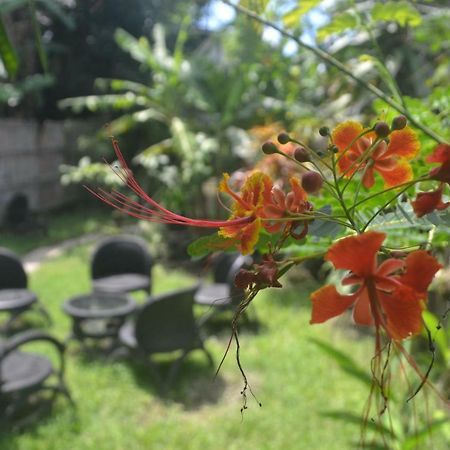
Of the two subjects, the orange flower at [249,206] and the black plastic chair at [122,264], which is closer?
the orange flower at [249,206]

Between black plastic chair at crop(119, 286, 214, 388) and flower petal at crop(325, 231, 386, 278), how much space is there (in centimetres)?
313

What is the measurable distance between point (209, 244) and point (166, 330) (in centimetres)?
327

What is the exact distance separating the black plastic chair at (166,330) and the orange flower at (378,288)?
10.2 ft

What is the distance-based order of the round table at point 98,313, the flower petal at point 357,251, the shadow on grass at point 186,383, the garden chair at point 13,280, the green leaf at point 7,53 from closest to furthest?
the flower petal at point 357,251 < the green leaf at point 7,53 < the shadow on grass at point 186,383 < the round table at point 98,313 < the garden chair at point 13,280

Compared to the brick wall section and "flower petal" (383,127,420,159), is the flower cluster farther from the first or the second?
the brick wall section

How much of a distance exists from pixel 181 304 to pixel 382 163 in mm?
3220

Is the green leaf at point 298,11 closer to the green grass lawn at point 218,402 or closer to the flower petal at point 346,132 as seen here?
the flower petal at point 346,132

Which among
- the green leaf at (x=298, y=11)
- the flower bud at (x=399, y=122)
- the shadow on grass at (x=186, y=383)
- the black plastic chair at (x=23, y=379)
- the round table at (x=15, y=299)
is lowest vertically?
the shadow on grass at (x=186, y=383)

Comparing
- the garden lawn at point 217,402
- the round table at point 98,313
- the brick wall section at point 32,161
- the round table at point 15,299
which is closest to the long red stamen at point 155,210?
the garden lawn at point 217,402

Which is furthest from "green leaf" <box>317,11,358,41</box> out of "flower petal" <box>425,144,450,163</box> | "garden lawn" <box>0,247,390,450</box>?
"garden lawn" <box>0,247,390,450</box>

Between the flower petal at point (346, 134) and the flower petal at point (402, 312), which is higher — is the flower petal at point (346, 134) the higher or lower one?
the higher one

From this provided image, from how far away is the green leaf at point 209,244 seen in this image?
42 centimetres

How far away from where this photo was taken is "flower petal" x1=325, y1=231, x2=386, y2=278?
0.32 meters

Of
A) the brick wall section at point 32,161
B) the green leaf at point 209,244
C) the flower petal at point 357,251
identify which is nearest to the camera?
the flower petal at point 357,251
